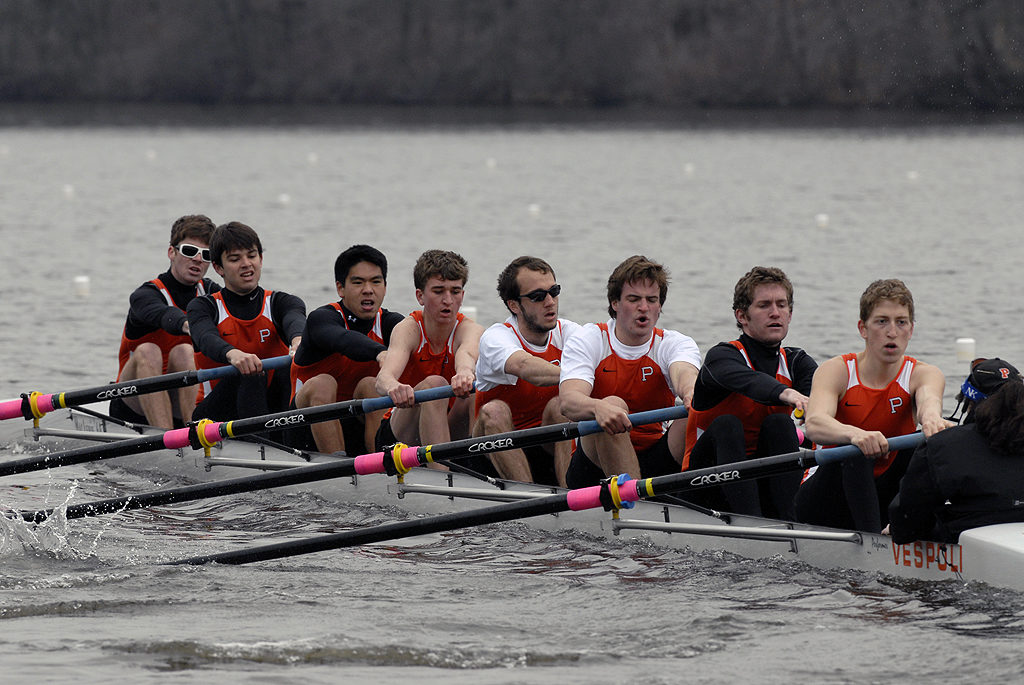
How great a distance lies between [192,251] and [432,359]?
79.0 inches

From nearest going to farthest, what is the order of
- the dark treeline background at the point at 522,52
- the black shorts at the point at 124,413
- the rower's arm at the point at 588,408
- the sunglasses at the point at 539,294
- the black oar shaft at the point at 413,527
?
the black oar shaft at the point at 413,527, the rower's arm at the point at 588,408, the sunglasses at the point at 539,294, the black shorts at the point at 124,413, the dark treeline background at the point at 522,52

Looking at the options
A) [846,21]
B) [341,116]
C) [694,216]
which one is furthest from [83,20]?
[694,216]

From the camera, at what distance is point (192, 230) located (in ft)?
30.2

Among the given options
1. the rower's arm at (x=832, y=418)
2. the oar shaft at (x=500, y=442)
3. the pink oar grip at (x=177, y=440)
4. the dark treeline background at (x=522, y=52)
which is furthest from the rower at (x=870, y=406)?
the dark treeline background at (x=522, y=52)

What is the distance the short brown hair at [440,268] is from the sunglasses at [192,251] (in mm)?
1932

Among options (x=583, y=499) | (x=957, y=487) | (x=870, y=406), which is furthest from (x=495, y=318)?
(x=957, y=487)

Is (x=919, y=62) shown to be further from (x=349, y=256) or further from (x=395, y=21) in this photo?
(x=349, y=256)

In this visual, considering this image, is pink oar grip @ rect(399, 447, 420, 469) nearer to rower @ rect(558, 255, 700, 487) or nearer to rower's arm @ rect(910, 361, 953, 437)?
rower @ rect(558, 255, 700, 487)

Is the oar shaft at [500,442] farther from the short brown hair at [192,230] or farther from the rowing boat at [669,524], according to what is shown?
the short brown hair at [192,230]

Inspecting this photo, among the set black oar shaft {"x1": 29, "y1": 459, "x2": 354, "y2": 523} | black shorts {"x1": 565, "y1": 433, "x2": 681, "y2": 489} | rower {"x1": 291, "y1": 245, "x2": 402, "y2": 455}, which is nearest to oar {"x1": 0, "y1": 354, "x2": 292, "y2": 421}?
rower {"x1": 291, "y1": 245, "x2": 402, "y2": 455}

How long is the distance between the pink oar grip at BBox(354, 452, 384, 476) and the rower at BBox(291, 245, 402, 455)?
964 millimetres

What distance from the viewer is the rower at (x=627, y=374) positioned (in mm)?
6969

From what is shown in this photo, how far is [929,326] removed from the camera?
14.2m

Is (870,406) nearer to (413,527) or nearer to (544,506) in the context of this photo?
(544,506)
